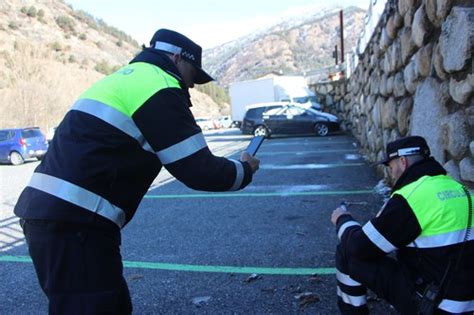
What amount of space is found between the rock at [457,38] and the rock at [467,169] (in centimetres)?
70

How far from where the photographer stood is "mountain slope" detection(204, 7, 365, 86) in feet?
402

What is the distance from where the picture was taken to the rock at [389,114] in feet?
22.8

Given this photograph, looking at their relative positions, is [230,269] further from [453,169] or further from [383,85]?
[383,85]

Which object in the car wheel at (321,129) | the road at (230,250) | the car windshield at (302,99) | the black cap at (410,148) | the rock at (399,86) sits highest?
the black cap at (410,148)

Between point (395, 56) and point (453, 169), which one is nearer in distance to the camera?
point (453, 169)

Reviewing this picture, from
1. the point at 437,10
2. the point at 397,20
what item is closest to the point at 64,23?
the point at 397,20

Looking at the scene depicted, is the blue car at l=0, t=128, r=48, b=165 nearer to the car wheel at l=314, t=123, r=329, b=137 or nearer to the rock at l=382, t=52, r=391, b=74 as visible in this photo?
the car wheel at l=314, t=123, r=329, b=137

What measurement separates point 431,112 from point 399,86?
1870 mm

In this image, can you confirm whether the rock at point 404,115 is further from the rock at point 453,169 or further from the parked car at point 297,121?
the parked car at point 297,121

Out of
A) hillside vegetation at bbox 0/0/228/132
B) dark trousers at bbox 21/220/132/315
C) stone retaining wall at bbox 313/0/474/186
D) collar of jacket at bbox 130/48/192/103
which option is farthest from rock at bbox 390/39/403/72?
hillside vegetation at bbox 0/0/228/132

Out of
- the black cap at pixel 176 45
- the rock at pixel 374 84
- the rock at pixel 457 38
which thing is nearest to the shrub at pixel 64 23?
the rock at pixel 374 84

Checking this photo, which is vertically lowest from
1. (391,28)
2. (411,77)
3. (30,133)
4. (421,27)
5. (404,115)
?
(30,133)

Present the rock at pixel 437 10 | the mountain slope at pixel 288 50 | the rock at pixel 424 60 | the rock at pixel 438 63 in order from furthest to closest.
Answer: the mountain slope at pixel 288 50 < the rock at pixel 424 60 < the rock at pixel 438 63 < the rock at pixel 437 10

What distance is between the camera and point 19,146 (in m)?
18.9
